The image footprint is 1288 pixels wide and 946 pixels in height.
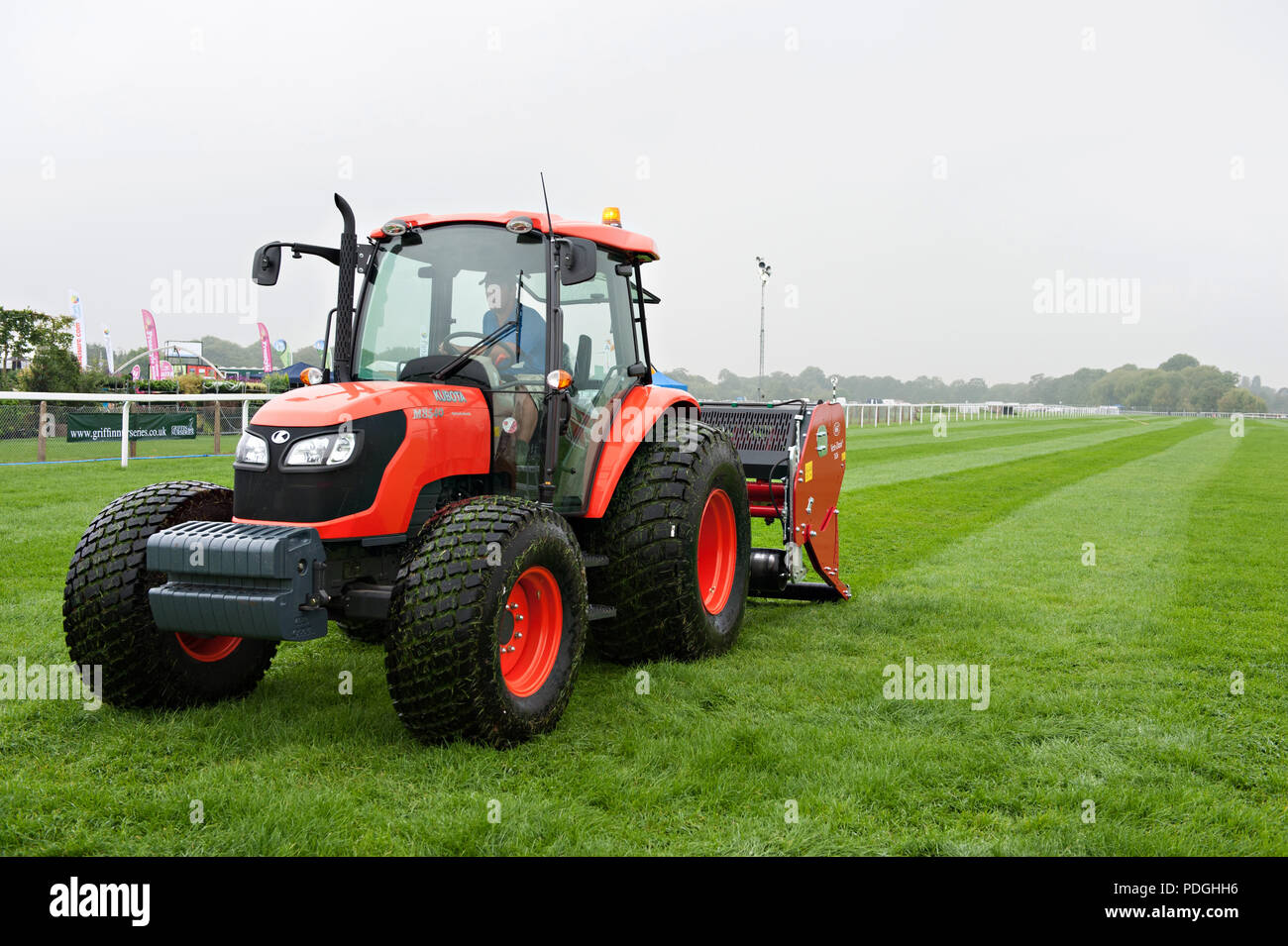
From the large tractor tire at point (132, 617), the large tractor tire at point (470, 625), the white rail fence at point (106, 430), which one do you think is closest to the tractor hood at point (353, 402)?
the large tractor tire at point (470, 625)

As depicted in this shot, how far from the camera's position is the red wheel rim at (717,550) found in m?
6.47

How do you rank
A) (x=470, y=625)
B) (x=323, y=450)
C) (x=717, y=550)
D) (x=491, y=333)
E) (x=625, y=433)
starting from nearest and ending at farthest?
(x=470, y=625)
(x=323, y=450)
(x=491, y=333)
(x=625, y=433)
(x=717, y=550)

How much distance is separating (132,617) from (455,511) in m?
1.55

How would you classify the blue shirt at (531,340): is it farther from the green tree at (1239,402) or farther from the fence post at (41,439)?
the green tree at (1239,402)

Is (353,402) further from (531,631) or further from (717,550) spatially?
(717,550)

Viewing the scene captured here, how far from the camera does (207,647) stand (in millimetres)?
4848

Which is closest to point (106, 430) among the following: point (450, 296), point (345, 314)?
point (345, 314)

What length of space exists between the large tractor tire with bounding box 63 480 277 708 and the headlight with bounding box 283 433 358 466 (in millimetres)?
849

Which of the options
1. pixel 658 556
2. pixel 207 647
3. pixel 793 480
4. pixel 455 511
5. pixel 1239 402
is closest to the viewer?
pixel 455 511

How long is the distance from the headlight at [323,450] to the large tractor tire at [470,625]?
0.48m

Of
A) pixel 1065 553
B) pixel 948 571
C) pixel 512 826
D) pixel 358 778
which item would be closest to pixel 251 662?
pixel 358 778

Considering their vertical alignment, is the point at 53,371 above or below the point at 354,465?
above
